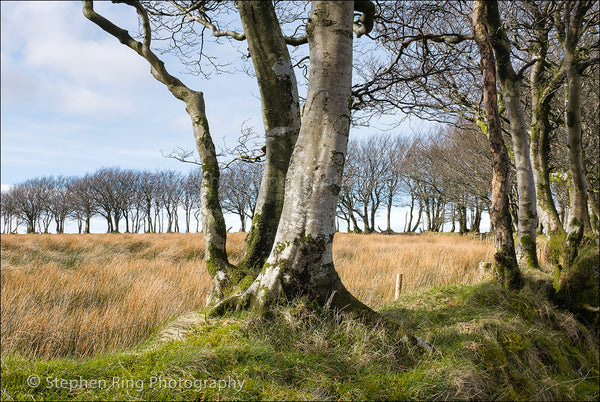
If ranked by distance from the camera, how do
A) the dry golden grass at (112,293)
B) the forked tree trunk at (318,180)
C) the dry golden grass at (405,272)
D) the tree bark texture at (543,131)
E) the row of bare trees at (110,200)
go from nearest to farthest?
the forked tree trunk at (318,180)
the dry golden grass at (112,293)
the dry golden grass at (405,272)
the tree bark texture at (543,131)
the row of bare trees at (110,200)

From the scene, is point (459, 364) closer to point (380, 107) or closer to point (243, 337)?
point (243, 337)

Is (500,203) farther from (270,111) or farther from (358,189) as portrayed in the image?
(358,189)

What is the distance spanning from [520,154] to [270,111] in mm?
4600

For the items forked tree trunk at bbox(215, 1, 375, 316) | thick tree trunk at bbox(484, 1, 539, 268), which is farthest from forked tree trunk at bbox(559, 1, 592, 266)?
forked tree trunk at bbox(215, 1, 375, 316)

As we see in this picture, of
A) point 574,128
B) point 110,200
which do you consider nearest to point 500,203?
point 574,128

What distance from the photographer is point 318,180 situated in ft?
10.2

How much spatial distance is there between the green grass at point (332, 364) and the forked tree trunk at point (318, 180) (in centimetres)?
24

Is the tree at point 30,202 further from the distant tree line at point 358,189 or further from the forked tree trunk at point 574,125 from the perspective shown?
the forked tree trunk at point 574,125

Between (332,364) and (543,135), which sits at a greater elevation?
(543,135)

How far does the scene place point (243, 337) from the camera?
289 cm

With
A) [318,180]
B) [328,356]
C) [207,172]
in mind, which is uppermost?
[207,172]

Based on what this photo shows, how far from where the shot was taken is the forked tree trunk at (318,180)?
313 centimetres

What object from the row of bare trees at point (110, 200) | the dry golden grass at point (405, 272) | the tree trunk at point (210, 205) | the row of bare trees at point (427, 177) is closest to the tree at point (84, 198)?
the row of bare trees at point (110, 200)

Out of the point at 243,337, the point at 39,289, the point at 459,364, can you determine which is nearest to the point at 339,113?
the point at 243,337
